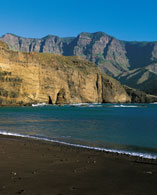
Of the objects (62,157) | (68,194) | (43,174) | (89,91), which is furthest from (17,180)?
(89,91)

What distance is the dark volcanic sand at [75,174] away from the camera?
8.91 meters

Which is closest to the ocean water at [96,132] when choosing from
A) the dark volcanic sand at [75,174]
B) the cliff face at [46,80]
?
the dark volcanic sand at [75,174]

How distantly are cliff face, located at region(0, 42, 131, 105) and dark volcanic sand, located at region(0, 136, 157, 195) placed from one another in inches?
4023

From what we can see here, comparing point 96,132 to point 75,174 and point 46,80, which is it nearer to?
point 75,174

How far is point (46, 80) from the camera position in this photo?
141 meters

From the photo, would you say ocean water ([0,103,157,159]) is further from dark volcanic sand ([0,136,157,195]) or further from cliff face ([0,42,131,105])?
cliff face ([0,42,131,105])

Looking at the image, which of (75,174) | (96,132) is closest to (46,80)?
(96,132)

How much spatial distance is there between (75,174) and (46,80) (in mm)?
131721

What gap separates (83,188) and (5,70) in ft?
366

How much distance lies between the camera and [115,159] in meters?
14.6

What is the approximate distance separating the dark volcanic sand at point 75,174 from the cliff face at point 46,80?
102 m

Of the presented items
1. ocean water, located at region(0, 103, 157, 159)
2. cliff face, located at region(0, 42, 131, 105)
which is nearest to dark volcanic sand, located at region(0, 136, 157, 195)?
ocean water, located at region(0, 103, 157, 159)

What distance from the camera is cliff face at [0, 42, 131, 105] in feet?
381

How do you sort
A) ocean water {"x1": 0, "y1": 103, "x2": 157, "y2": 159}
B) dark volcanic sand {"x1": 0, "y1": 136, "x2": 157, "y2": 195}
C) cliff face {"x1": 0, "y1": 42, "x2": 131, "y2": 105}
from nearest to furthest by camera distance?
dark volcanic sand {"x1": 0, "y1": 136, "x2": 157, "y2": 195}
ocean water {"x1": 0, "y1": 103, "x2": 157, "y2": 159}
cliff face {"x1": 0, "y1": 42, "x2": 131, "y2": 105}
